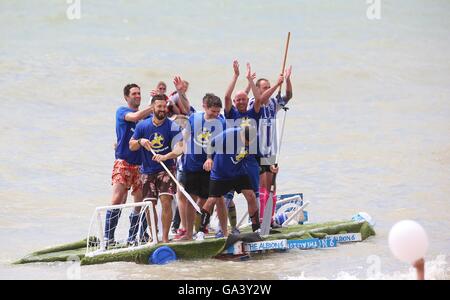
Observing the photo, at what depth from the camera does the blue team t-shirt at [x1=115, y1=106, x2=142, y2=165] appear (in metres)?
11.6

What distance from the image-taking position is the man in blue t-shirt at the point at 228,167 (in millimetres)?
11547

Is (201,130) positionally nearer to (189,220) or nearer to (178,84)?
(178,84)

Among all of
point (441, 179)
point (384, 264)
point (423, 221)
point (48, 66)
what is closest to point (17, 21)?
point (48, 66)

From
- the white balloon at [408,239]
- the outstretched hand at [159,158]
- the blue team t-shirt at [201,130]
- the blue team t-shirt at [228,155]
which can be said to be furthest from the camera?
the blue team t-shirt at [201,130]

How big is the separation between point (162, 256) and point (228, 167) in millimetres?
1294

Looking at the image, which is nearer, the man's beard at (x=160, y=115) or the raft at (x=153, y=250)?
the raft at (x=153, y=250)

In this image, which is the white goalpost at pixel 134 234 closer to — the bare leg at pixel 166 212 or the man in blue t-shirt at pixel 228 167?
the bare leg at pixel 166 212

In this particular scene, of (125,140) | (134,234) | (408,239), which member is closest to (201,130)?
(125,140)

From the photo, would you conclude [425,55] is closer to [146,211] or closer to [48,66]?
[48,66]

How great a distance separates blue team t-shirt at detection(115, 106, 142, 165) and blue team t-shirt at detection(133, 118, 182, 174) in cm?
15

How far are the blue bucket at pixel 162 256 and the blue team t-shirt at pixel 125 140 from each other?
42.9 inches

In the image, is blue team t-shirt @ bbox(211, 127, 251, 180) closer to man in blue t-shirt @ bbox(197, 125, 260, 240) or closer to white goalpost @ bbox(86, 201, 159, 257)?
man in blue t-shirt @ bbox(197, 125, 260, 240)

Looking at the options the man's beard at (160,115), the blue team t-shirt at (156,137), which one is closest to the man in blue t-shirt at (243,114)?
the blue team t-shirt at (156,137)

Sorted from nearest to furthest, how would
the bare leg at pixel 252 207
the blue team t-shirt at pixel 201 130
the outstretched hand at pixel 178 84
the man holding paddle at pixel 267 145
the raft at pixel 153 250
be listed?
the raft at pixel 153 250 < the blue team t-shirt at pixel 201 130 < the bare leg at pixel 252 207 < the outstretched hand at pixel 178 84 < the man holding paddle at pixel 267 145
